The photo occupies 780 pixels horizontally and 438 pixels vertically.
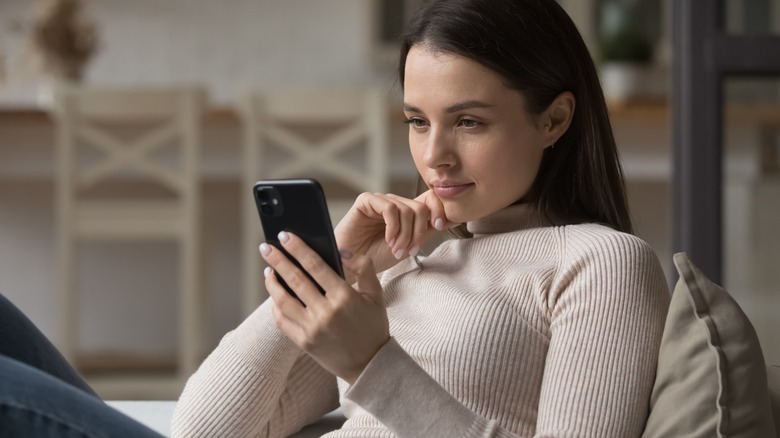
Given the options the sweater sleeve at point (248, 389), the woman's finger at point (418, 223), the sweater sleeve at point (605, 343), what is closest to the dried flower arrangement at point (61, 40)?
the sweater sleeve at point (248, 389)

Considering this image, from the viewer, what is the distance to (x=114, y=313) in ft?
13.2

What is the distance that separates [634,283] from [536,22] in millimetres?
292

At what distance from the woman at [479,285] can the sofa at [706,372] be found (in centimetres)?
2

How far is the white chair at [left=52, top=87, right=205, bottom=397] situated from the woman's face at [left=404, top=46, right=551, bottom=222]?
2108 millimetres

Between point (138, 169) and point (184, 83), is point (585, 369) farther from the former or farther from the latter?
point (184, 83)

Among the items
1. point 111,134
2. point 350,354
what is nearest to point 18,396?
point 350,354

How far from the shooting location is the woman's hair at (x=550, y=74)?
1.06 m

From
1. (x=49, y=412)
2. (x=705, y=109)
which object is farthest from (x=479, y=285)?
(x=705, y=109)

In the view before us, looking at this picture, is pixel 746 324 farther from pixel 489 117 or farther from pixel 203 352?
pixel 203 352

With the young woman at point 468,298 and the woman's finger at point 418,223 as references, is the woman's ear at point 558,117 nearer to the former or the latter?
the young woman at point 468,298

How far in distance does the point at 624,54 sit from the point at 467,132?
2695 millimetres

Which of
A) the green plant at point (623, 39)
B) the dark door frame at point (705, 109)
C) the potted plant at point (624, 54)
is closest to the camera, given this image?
the dark door frame at point (705, 109)

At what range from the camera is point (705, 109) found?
2.40m

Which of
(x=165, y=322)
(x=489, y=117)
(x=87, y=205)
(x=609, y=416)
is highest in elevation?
(x=489, y=117)
